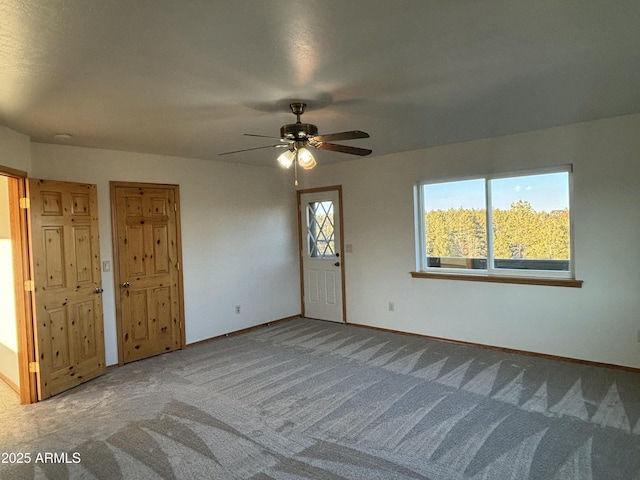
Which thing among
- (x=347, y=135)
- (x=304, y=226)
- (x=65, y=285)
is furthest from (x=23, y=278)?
(x=304, y=226)

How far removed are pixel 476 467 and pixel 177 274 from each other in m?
3.82

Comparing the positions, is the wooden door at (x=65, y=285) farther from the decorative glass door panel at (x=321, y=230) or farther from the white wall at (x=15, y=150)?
the decorative glass door panel at (x=321, y=230)

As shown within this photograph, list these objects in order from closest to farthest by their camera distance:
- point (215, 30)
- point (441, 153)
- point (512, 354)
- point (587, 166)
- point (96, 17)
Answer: point (96, 17), point (215, 30), point (587, 166), point (512, 354), point (441, 153)

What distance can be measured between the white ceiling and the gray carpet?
7.88ft

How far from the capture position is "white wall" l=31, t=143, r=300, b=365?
4305mm

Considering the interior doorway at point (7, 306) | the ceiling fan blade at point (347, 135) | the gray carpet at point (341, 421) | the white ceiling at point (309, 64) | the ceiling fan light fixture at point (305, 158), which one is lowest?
the gray carpet at point (341, 421)

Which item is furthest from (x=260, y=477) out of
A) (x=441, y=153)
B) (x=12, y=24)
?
(x=441, y=153)

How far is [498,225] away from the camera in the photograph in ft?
14.8

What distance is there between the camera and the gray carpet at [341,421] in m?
2.42

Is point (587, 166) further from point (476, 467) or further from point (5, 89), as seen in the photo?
point (5, 89)

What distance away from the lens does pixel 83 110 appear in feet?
9.73

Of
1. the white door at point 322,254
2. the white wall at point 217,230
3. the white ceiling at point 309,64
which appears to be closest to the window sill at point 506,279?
the white door at point 322,254

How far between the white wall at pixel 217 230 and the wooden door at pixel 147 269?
0.33 ft

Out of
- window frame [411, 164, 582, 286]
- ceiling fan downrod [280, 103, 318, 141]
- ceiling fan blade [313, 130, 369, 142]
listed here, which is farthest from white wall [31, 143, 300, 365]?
ceiling fan blade [313, 130, 369, 142]
